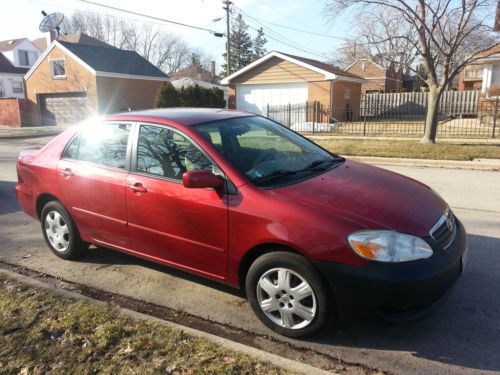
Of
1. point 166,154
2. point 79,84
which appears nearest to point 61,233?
point 166,154

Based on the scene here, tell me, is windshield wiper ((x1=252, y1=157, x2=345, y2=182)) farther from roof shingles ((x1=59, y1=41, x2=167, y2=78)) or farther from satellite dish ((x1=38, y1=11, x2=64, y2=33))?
satellite dish ((x1=38, y1=11, x2=64, y2=33))

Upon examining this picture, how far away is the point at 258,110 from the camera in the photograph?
26.2 m

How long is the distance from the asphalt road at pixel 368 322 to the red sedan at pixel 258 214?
276mm

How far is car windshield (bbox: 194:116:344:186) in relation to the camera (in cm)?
Answer: 354

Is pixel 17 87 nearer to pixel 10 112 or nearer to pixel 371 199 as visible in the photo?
pixel 10 112

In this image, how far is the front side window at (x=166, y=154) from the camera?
12.0ft

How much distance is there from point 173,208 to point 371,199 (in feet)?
5.13

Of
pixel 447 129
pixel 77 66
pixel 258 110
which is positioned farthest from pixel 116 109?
pixel 447 129

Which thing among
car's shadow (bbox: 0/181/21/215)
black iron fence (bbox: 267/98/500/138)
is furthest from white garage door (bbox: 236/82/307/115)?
car's shadow (bbox: 0/181/21/215)

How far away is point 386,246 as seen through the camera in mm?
2855

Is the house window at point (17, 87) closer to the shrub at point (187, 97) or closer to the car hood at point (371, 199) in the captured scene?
the shrub at point (187, 97)

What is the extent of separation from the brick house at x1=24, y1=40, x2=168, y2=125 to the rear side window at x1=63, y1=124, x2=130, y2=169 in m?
26.2

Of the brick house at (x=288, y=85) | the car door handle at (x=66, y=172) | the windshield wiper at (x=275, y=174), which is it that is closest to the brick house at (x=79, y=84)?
the brick house at (x=288, y=85)

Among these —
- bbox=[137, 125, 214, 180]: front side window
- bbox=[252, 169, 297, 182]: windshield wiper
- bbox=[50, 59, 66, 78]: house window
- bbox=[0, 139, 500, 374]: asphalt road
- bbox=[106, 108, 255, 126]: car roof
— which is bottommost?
bbox=[0, 139, 500, 374]: asphalt road
